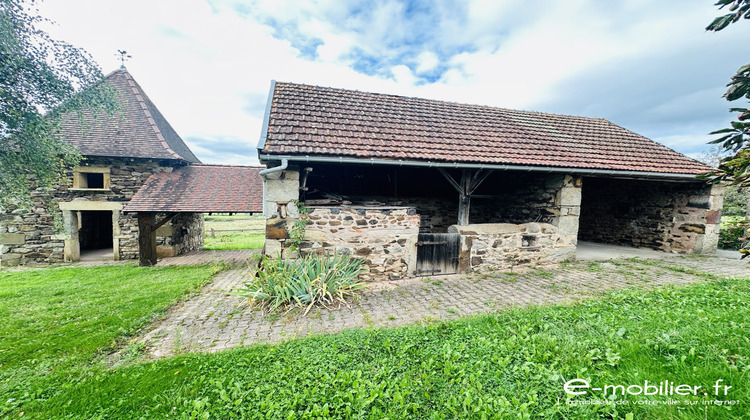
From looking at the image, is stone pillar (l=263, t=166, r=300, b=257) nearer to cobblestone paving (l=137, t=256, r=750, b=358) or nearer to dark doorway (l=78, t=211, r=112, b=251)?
cobblestone paving (l=137, t=256, r=750, b=358)

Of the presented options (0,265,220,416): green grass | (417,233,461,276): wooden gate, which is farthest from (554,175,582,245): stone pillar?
(0,265,220,416): green grass

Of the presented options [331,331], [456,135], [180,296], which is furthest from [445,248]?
[180,296]

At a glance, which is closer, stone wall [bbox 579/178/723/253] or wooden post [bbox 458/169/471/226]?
wooden post [bbox 458/169/471/226]

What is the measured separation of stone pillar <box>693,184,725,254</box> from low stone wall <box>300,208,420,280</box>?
7404 mm

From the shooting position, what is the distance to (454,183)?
5617mm

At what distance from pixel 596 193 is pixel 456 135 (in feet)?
20.9

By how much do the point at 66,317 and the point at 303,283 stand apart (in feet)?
11.1

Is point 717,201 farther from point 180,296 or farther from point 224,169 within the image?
point 224,169

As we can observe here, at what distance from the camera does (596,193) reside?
353 inches

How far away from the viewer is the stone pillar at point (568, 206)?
593cm

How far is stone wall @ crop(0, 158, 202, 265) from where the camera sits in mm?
8320

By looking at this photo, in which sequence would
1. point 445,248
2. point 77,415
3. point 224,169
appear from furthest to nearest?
point 224,169, point 445,248, point 77,415

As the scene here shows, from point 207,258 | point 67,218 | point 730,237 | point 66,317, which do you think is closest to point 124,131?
point 67,218

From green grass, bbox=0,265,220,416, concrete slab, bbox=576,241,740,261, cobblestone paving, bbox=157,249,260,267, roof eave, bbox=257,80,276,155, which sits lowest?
cobblestone paving, bbox=157,249,260,267
